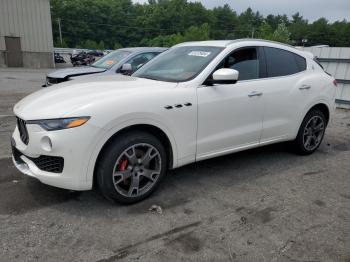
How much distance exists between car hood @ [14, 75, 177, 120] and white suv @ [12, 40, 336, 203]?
10 millimetres

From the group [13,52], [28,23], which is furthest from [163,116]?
[13,52]

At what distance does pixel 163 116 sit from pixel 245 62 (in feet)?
5.00

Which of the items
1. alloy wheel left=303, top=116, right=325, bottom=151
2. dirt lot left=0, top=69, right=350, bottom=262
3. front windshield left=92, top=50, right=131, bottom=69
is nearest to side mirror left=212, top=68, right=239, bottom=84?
dirt lot left=0, top=69, right=350, bottom=262

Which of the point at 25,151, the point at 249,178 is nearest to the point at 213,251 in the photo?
the point at 249,178

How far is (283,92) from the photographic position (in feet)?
14.8

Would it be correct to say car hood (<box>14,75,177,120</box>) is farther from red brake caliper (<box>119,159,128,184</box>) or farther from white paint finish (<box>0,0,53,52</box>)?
white paint finish (<box>0,0,53,52</box>)

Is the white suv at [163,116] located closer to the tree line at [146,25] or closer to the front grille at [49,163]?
the front grille at [49,163]

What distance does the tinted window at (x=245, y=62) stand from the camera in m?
4.11

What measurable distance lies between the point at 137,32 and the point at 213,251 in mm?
98238

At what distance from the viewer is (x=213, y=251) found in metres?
2.74

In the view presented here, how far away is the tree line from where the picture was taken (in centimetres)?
8456

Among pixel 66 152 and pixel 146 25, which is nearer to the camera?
pixel 66 152

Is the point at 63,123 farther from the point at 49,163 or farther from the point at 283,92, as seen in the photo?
the point at 283,92

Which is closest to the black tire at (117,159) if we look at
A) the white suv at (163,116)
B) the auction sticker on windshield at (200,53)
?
the white suv at (163,116)
